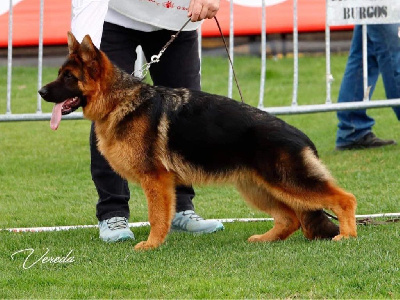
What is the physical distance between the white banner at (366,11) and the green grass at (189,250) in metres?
1.27

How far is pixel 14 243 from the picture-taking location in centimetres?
519

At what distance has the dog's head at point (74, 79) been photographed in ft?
15.9

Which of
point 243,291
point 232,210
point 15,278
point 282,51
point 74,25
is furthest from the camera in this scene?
point 282,51

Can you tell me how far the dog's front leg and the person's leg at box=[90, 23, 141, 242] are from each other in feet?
1.26

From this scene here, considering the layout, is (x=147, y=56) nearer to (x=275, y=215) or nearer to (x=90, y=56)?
(x=90, y=56)

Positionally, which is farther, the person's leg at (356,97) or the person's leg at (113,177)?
the person's leg at (356,97)

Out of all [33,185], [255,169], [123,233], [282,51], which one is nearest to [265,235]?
[255,169]

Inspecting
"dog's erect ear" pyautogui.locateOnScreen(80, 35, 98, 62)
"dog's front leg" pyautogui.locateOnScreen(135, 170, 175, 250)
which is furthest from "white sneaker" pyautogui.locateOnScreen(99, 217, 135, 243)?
"dog's erect ear" pyautogui.locateOnScreen(80, 35, 98, 62)

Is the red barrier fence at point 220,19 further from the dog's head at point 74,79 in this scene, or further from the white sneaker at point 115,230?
the dog's head at point 74,79

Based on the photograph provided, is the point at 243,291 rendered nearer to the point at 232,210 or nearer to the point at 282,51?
the point at 232,210

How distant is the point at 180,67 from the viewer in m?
5.62

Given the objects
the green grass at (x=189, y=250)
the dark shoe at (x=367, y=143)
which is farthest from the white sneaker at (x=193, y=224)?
the dark shoe at (x=367, y=143)

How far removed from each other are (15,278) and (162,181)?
107 cm

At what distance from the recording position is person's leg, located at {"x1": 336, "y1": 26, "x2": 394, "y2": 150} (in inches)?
323
